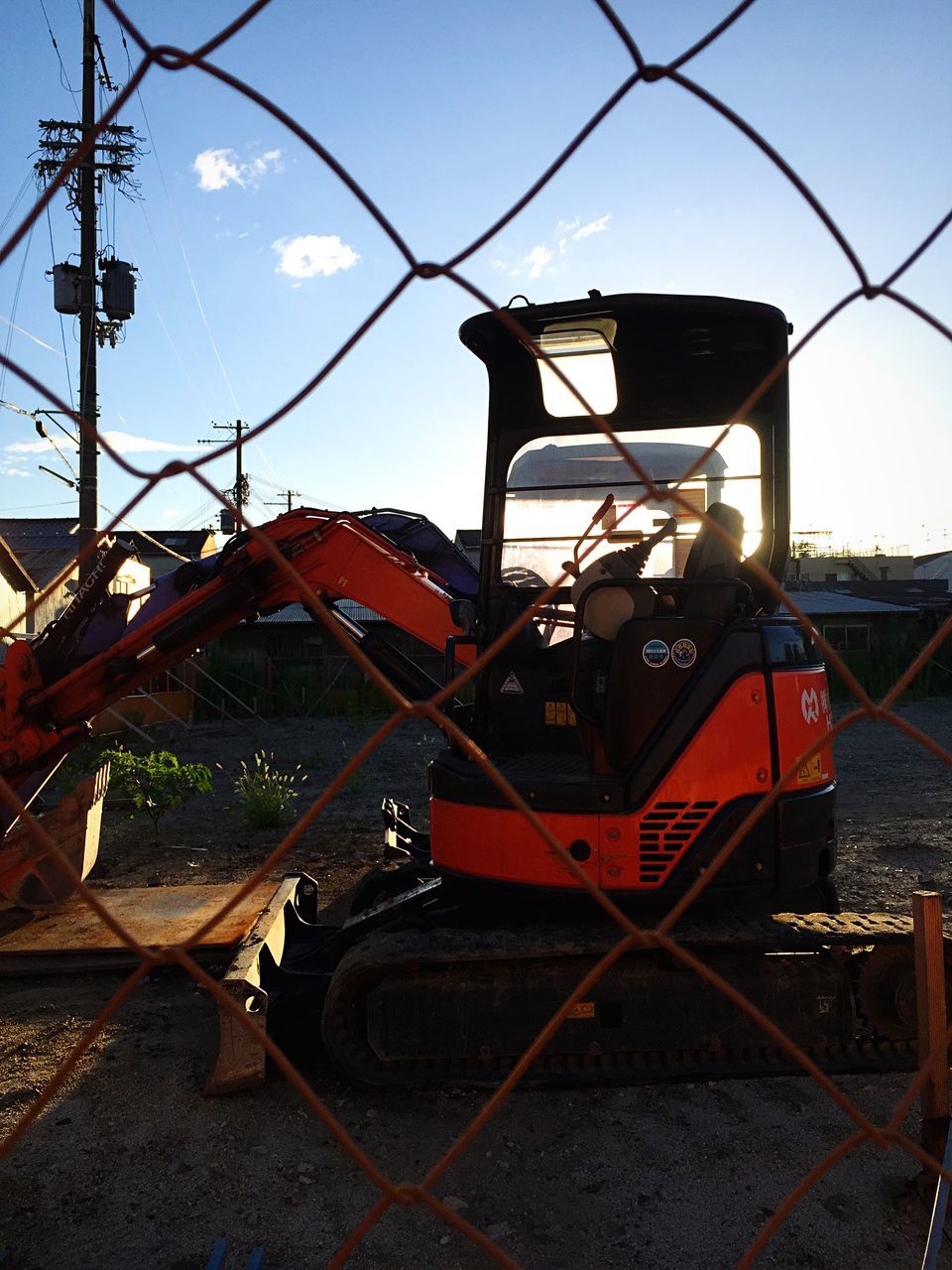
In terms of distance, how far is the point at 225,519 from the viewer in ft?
70.9

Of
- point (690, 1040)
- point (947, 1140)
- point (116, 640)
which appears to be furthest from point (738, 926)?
point (116, 640)

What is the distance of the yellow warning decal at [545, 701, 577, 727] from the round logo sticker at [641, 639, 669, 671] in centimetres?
60

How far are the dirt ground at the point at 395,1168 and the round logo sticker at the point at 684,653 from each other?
1.75 metres

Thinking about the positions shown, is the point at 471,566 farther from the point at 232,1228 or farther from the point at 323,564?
the point at 232,1228

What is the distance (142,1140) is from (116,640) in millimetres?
2199

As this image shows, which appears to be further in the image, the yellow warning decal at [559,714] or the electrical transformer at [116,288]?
the electrical transformer at [116,288]

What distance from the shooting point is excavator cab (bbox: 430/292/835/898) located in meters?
3.57

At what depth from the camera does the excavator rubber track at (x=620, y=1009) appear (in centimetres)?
359

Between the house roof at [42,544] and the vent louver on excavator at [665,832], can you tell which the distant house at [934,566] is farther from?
the vent louver on excavator at [665,832]

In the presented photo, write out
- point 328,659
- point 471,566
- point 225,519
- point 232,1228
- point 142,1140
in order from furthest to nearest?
point 328,659 → point 225,519 → point 471,566 → point 142,1140 → point 232,1228

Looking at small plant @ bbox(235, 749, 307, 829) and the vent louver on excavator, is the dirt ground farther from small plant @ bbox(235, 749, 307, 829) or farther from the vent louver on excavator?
small plant @ bbox(235, 749, 307, 829)

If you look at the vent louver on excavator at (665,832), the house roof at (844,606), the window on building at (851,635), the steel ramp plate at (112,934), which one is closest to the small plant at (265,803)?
the steel ramp plate at (112,934)

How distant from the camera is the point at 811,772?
374 cm

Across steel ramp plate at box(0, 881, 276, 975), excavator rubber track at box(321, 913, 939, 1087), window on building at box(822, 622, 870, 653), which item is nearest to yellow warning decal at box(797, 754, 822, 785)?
excavator rubber track at box(321, 913, 939, 1087)
